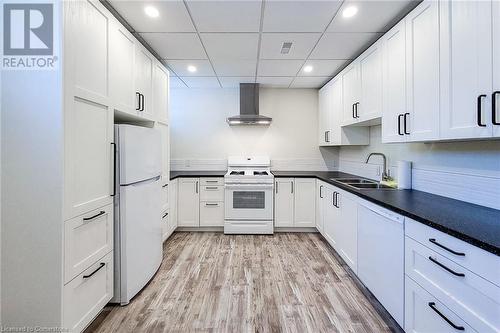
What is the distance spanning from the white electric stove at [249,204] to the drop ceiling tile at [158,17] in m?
2.15

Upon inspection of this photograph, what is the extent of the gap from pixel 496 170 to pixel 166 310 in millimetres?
2525

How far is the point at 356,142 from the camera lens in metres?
3.39

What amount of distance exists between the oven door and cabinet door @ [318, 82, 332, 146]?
1219 millimetres

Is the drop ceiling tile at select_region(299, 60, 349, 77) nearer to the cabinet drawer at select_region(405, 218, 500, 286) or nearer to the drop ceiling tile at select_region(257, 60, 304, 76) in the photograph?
the drop ceiling tile at select_region(257, 60, 304, 76)

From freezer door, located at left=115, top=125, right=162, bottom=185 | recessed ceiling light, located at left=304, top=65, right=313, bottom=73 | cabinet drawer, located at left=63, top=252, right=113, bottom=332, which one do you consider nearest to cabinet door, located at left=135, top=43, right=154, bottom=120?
freezer door, located at left=115, top=125, right=162, bottom=185

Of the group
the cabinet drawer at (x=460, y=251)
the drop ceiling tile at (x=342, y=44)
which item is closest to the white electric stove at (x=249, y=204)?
the drop ceiling tile at (x=342, y=44)

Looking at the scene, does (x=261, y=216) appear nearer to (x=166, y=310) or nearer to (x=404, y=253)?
(x=166, y=310)

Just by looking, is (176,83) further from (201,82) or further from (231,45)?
(231,45)

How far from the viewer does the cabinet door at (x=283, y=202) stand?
12.7ft

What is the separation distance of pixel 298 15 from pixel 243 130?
8.29 feet

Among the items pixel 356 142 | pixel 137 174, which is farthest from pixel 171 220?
pixel 356 142

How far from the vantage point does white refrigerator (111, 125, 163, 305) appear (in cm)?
199
